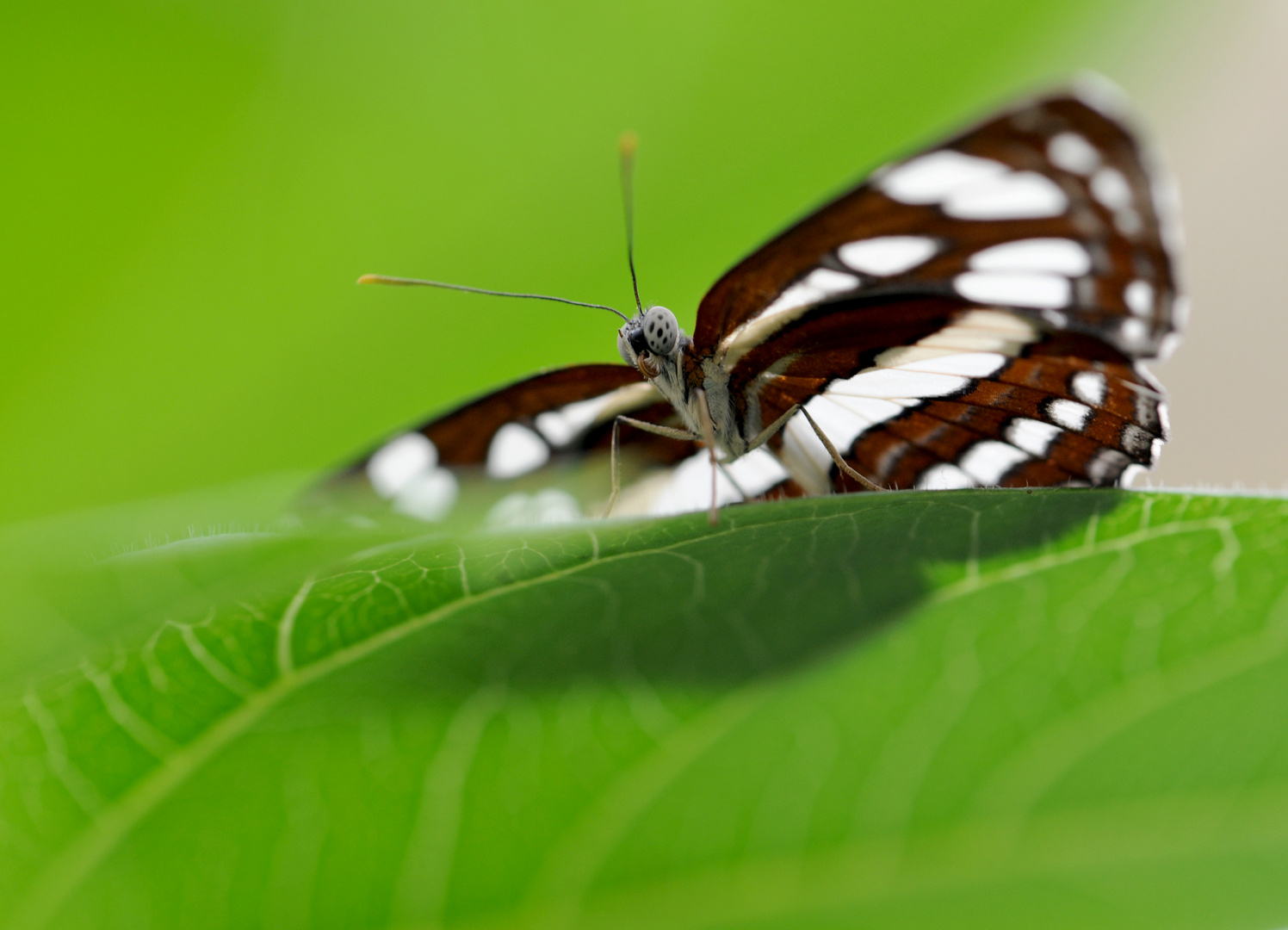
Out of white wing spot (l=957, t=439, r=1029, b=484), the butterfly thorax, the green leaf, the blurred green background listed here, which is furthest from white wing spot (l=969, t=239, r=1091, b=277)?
the blurred green background

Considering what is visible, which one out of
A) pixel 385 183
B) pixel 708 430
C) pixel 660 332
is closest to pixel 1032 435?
pixel 708 430

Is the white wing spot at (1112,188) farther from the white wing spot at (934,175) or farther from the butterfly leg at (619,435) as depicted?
the butterfly leg at (619,435)

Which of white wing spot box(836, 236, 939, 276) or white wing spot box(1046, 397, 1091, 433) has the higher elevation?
white wing spot box(836, 236, 939, 276)

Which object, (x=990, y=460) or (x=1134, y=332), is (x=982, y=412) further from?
(x=1134, y=332)

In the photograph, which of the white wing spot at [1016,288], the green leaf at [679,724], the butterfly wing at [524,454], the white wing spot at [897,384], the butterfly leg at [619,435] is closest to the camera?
the green leaf at [679,724]

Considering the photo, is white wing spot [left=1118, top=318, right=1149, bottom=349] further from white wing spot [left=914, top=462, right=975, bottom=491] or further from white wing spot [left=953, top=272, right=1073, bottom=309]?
white wing spot [left=914, top=462, right=975, bottom=491]

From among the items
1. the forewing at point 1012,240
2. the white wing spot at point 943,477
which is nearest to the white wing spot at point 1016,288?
the forewing at point 1012,240

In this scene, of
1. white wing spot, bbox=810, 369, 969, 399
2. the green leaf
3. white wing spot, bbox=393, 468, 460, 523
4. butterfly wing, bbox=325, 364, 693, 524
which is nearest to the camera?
the green leaf
